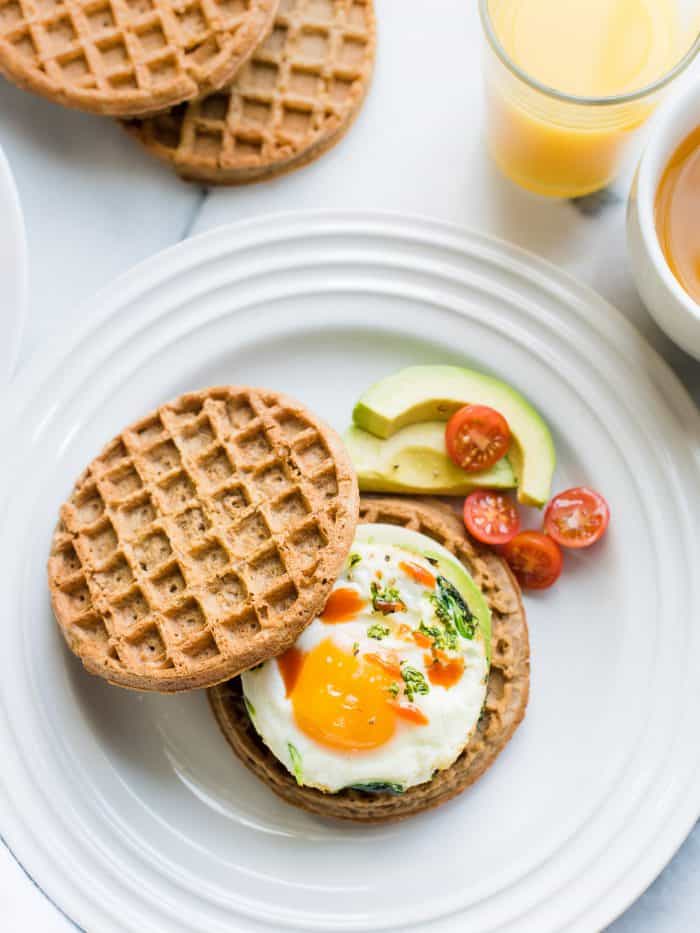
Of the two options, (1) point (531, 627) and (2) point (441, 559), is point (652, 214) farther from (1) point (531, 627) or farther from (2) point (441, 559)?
(1) point (531, 627)

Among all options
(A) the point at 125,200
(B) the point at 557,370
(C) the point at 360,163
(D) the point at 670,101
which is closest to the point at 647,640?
(B) the point at 557,370

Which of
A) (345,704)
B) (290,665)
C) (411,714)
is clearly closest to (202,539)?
(290,665)

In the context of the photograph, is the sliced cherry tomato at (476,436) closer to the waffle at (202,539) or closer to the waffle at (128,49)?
the waffle at (202,539)

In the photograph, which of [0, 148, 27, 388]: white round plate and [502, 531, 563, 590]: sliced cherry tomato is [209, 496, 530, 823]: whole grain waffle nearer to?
[502, 531, 563, 590]: sliced cherry tomato

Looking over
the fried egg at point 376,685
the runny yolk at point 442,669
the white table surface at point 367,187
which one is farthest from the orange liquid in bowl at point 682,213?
the runny yolk at point 442,669

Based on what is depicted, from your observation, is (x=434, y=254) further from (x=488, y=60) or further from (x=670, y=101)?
(x=670, y=101)

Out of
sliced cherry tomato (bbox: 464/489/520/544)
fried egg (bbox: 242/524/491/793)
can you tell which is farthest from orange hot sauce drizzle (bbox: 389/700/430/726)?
sliced cherry tomato (bbox: 464/489/520/544)
